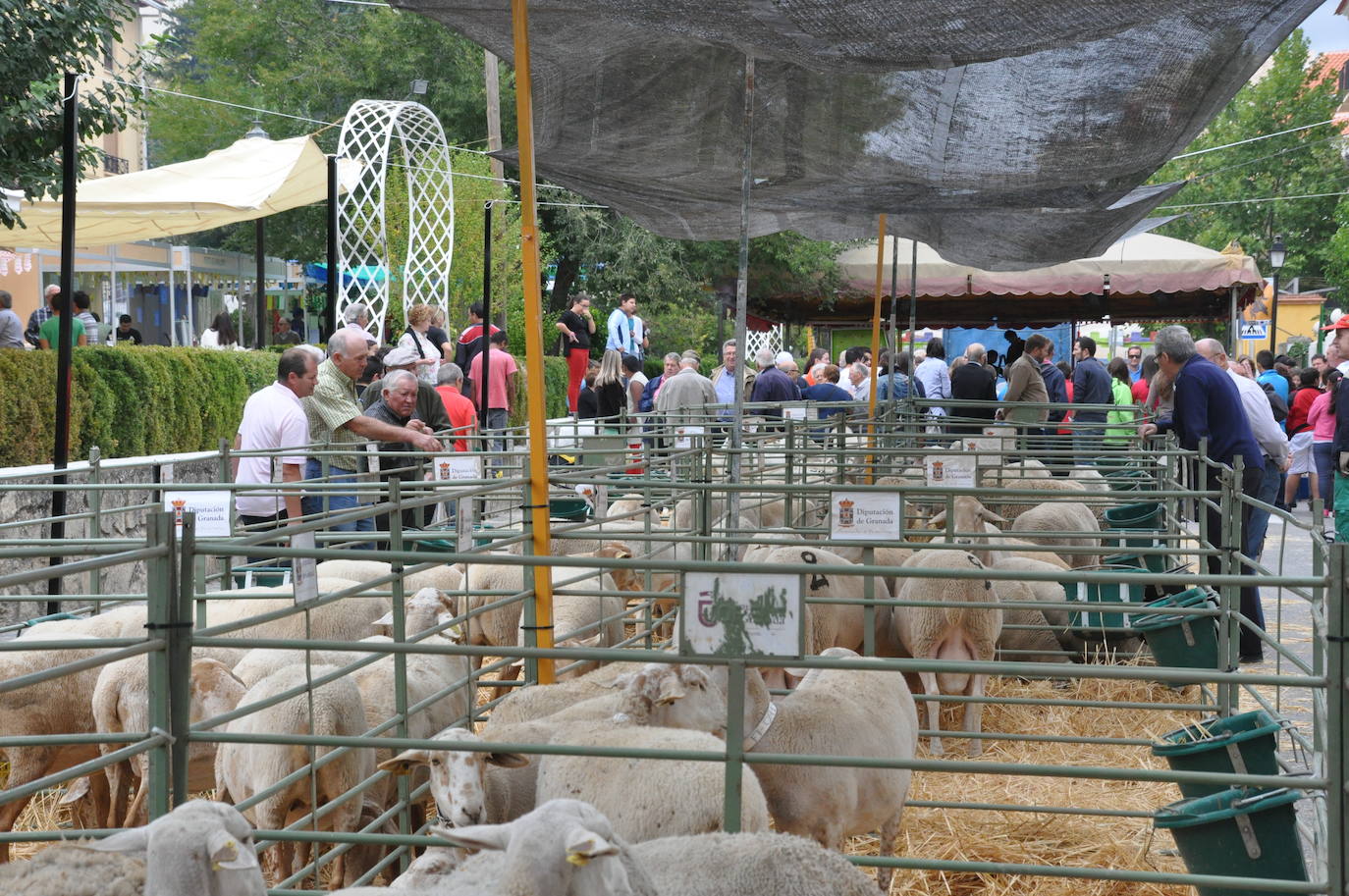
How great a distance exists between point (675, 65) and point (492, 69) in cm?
1390

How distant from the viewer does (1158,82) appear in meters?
6.14

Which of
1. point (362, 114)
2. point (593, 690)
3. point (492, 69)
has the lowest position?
point (593, 690)

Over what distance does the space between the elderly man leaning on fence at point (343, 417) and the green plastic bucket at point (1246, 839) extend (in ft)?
18.2

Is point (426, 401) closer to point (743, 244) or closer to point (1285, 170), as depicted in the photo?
point (743, 244)

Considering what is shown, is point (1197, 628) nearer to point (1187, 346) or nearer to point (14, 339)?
point (1187, 346)

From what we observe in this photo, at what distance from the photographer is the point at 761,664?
337 centimetres

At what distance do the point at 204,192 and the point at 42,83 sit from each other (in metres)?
4.43

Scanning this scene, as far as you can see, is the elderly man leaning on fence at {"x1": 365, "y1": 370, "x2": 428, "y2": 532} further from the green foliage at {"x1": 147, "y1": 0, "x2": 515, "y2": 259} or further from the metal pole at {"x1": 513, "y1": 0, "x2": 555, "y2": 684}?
the green foliage at {"x1": 147, "y1": 0, "x2": 515, "y2": 259}

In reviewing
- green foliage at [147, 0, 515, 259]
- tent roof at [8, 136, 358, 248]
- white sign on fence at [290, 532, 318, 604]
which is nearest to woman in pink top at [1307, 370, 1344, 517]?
tent roof at [8, 136, 358, 248]

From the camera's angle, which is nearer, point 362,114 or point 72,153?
point 72,153

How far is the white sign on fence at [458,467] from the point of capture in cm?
784

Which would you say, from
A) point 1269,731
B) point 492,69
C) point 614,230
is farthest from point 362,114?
point 614,230

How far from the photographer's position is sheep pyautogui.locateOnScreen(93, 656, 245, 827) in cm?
487

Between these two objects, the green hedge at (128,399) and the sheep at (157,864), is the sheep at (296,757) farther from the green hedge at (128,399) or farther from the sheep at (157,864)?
the green hedge at (128,399)
